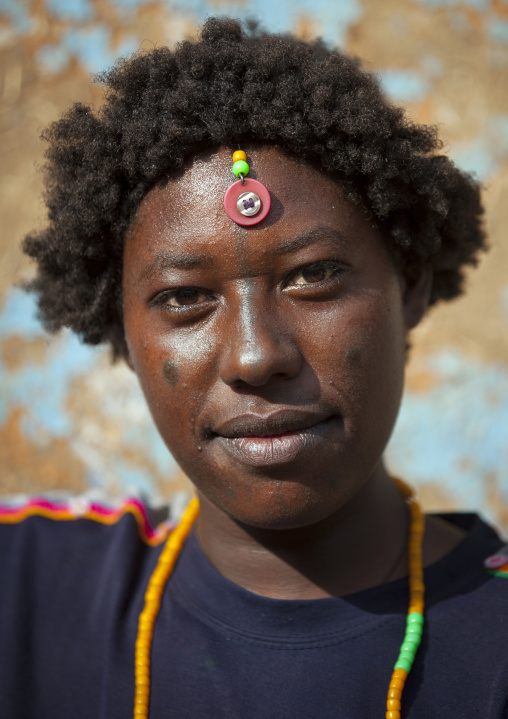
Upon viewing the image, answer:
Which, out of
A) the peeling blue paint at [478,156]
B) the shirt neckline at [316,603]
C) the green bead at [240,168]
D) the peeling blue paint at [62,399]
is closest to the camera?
the green bead at [240,168]

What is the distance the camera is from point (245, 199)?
1642 mm

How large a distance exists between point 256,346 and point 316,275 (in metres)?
0.27

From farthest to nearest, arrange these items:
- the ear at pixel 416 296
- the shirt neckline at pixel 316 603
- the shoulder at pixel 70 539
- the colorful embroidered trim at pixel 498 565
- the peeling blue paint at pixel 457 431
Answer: the peeling blue paint at pixel 457 431, the shoulder at pixel 70 539, the ear at pixel 416 296, the colorful embroidered trim at pixel 498 565, the shirt neckline at pixel 316 603

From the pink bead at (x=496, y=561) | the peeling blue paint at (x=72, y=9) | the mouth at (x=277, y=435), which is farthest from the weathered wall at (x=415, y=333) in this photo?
the mouth at (x=277, y=435)

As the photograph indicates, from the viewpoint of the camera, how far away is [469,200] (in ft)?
6.86

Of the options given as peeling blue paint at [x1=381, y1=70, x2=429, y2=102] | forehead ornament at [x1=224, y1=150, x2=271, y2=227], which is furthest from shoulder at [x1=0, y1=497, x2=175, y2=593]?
peeling blue paint at [x1=381, y1=70, x2=429, y2=102]

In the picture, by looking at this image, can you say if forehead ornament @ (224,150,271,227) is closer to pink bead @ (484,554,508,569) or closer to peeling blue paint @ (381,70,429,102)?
pink bead @ (484,554,508,569)

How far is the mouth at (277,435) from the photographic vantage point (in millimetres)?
1618

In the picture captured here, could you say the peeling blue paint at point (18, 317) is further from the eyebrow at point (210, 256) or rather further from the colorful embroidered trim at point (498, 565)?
the colorful embroidered trim at point (498, 565)

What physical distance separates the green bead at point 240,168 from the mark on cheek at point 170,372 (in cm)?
49

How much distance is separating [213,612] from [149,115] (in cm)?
133

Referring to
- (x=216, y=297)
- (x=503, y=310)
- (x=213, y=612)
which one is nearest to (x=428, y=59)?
(x=503, y=310)

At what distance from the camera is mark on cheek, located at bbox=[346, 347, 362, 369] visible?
1.68 metres

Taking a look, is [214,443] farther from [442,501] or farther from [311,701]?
[442,501]
